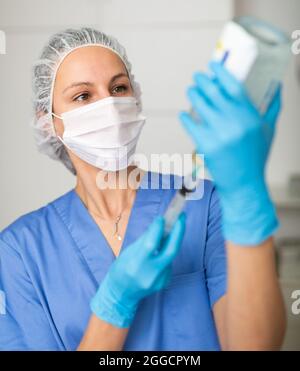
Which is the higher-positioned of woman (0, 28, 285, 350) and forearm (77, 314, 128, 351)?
woman (0, 28, 285, 350)

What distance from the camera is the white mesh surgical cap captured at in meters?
1.13

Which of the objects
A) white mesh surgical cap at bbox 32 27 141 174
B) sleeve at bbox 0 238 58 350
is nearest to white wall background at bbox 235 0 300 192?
white mesh surgical cap at bbox 32 27 141 174

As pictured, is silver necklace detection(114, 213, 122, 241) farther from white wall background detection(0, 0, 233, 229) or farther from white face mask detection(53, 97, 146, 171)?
white wall background detection(0, 0, 233, 229)

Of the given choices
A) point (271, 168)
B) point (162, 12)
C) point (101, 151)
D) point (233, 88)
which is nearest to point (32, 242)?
point (101, 151)

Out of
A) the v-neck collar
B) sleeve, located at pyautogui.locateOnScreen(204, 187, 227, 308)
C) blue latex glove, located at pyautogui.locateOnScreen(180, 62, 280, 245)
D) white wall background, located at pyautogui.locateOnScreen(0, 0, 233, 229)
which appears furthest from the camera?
white wall background, located at pyautogui.locateOnScreen(0, 0, 233, 229)

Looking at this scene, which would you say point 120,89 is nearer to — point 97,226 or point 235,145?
point 97,226

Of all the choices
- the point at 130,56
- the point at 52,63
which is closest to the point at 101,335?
the point at 52,63

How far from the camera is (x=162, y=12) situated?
1813 mm

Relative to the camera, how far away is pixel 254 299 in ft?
2.62

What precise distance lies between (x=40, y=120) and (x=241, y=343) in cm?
69

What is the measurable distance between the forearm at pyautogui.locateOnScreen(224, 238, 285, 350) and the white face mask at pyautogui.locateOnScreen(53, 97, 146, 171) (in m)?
0.41

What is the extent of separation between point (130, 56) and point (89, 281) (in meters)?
1.02

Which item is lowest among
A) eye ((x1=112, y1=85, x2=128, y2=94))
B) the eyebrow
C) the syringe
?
the syringe
